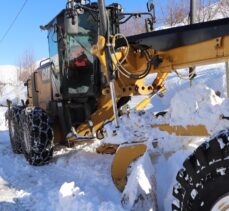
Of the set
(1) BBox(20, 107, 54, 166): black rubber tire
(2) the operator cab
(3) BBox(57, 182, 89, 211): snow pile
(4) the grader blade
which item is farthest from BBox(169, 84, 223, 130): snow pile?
(1) BBox(20, 107, 54, 166): black rubber tire

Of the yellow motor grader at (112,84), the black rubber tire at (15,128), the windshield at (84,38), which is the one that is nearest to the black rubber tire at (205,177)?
the yellow motor grader at (112,84)

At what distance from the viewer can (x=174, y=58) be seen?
13.9 ft

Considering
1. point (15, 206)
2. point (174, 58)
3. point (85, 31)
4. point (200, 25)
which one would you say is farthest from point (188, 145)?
point (85, 31)

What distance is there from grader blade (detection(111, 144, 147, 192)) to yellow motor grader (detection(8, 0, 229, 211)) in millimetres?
11

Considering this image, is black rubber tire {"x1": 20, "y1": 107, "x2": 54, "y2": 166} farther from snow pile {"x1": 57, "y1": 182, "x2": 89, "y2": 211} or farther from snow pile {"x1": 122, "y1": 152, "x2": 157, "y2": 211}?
snow pile {"x1": 122, "y1": 152, "x2": 157, "y2": 211}

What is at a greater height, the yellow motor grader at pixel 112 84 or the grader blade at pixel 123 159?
the yellow motor grader at pixel 112 84

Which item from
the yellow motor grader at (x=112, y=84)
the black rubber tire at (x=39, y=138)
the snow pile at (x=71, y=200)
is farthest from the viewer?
the black rubber tire at (x=39, y=138)

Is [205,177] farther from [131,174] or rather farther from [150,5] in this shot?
[150,5]

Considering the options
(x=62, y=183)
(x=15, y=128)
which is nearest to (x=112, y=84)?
(x=62, y=183)

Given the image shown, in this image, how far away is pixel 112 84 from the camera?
4621 mm

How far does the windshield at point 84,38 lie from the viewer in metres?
6.68

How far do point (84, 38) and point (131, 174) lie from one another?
3444 mm

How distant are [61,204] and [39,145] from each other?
278 centimetres

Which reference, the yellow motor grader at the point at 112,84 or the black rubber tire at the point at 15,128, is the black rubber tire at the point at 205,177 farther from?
the black rubber tire at the point at 15,128
